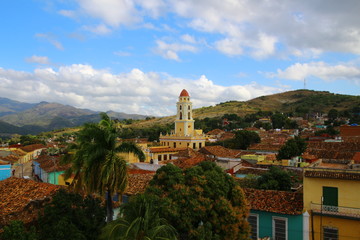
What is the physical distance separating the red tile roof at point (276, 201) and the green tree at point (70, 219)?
6.89m

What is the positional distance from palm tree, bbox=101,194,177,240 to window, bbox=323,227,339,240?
7.47m

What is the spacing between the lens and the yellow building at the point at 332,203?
12.0m

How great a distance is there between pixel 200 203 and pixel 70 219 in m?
4.05

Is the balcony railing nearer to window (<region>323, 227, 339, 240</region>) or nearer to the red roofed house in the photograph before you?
the red roofed house

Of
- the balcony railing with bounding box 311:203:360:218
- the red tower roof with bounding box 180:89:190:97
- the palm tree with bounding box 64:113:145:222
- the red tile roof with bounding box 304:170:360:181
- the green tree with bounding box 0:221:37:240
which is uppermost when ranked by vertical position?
the red tower roof with bounding box 180:89:190:97

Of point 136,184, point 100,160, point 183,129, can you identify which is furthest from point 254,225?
point 183,129

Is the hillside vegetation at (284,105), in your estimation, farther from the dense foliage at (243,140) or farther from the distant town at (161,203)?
the distant town at (161,203)

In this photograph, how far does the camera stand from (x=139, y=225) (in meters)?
7.59

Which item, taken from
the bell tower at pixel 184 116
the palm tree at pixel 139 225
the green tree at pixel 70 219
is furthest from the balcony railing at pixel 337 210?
the bell tower at pixel 184 116

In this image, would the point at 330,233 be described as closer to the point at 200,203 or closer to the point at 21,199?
the point at 200,203

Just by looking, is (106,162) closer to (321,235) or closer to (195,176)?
(195,176)

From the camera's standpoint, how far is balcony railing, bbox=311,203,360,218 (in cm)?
1190

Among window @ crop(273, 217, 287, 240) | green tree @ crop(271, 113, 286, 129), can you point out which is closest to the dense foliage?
window @ crop(273, 217, 287, 240)

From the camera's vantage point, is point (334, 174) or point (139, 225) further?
point (334, 174)
